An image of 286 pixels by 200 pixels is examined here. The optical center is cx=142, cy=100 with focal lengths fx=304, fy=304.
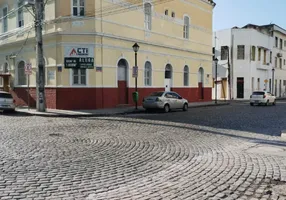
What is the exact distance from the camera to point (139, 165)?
676 centimetres

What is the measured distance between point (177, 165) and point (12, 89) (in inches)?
831

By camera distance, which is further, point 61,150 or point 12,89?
point 12,89

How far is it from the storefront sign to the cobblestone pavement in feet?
31.5

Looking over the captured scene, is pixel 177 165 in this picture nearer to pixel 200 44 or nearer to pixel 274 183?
pixel 274 183

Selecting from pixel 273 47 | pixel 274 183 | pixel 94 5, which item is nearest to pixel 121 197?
pixel 274 183

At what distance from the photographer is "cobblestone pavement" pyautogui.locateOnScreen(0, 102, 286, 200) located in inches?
201

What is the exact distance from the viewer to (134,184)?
547 centimetres

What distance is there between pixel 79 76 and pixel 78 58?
1297 mm

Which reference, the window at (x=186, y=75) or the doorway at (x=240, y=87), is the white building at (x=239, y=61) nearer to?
the doorway at (x=240, y=87)

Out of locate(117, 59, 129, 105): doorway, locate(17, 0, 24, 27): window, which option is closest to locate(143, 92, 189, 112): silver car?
locate(117, 59, 129, 105): doorway

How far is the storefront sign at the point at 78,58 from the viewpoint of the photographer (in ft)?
65.6

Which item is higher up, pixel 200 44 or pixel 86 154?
pixel 200 44

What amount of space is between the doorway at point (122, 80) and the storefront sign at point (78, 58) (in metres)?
3.01

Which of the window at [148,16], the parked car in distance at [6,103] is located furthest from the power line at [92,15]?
the parked car in distance at [6,103]
